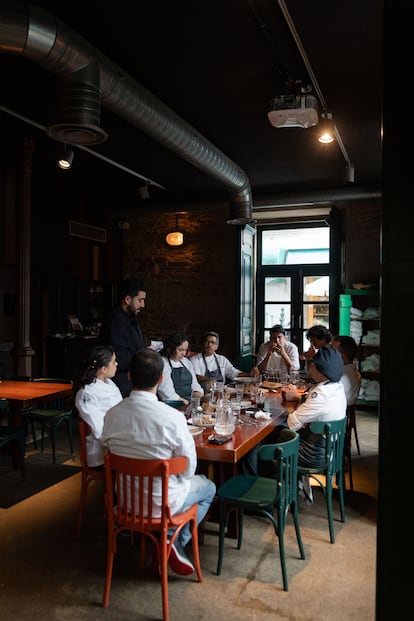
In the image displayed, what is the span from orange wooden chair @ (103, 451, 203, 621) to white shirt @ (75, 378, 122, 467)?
29.6 inches

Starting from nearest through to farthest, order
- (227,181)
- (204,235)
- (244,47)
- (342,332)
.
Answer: (244,47)
(227,181)
(342,332)
(204,235)

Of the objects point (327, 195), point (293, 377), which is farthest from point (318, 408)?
point (327, 195)

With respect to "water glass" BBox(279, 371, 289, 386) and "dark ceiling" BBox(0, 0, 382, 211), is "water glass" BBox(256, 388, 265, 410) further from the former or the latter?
"dark ceiling" BBox(0, 0, 382, 211)

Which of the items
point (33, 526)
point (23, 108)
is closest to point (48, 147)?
point (23, 108)

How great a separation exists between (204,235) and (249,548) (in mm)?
6924

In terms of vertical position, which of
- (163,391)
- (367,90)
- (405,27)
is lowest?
(163,391)

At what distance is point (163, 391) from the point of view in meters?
4.50

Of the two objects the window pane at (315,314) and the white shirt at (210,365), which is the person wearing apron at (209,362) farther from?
the window pane at (315,314)

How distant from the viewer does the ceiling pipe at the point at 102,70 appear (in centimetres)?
308

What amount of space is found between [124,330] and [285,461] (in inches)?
94.2

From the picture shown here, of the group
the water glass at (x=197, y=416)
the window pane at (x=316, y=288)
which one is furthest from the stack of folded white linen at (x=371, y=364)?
the water glass at (x=197, y=416)

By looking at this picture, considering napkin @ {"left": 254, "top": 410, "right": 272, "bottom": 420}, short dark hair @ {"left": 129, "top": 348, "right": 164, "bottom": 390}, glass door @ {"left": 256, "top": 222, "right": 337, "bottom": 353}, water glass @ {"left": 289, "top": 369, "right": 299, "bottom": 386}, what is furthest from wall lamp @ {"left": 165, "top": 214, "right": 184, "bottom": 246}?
short dark hair @ {"left": 129, "top": 348, "right": 164, "bottom": 390}

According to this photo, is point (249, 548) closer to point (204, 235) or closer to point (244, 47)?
point (244, 47)

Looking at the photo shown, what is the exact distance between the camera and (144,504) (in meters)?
2.65
